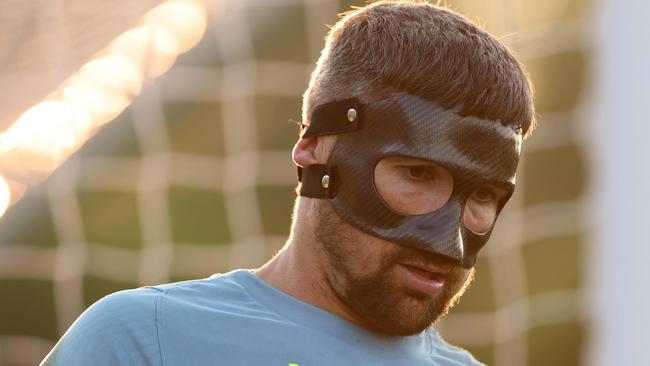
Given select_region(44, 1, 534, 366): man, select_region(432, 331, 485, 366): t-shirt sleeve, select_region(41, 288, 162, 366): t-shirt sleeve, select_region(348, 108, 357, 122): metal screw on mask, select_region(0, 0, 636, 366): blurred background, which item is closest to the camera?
select_region(41, 288, 162, 366): t-shirt sleeve

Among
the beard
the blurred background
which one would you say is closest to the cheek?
the beard

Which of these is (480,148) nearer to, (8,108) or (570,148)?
(8,108)

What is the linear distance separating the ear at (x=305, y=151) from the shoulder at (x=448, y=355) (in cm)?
42

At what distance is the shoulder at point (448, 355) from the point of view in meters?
2.53

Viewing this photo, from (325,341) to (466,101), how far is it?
49 centimetres

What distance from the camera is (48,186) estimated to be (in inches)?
197

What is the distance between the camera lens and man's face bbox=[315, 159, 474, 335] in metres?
2.30

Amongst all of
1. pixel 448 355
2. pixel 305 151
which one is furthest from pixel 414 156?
pixel 448 355

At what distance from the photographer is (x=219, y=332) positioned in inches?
87.8

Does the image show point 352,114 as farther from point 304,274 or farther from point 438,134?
point 304,274

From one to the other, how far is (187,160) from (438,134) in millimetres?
2865

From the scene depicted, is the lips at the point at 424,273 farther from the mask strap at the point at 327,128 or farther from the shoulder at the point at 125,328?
the shoulder at the point at 125,328

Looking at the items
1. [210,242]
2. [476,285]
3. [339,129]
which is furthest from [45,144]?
[339,129]

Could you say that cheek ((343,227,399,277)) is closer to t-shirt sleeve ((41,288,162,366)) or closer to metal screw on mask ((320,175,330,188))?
metal screw on mask ((320,175,330,188))
